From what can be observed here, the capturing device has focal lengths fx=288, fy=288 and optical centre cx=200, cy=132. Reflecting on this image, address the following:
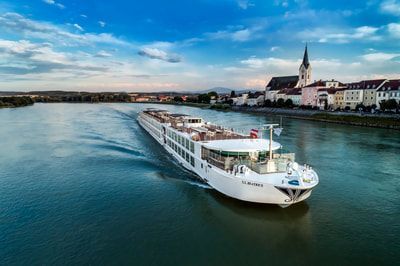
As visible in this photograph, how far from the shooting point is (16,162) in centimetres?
2461

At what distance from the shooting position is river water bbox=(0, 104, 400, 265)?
1148 centimetres

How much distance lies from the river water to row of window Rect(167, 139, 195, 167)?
3.65 feet

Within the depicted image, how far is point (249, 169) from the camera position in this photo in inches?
635

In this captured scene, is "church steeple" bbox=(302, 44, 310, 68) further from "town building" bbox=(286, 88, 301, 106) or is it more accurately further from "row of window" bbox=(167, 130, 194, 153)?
"row of window" bbox=(167, 130, 194, 153)

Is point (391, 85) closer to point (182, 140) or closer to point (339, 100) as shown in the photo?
point (339, 100)

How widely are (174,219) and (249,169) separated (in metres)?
4.96

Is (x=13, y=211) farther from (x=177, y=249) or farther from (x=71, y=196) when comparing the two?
(x=177, y=249)

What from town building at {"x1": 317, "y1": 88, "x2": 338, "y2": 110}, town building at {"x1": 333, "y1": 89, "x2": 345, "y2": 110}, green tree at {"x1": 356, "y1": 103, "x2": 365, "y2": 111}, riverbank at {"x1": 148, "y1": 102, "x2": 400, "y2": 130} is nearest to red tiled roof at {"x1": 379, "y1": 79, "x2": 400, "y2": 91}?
green tree at {"x1": 356, "y1": 103, "x2": 365, "y2": 111}

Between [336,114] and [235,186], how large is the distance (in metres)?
58.5

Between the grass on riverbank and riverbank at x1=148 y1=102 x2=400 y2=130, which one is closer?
the grass on riverbank

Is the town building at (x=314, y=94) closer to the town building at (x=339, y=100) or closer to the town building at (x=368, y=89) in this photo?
the town building at (x=339, y=100)

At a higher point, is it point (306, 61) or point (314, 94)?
point (306, 61)

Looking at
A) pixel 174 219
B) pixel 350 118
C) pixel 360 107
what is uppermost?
pixel 360 107

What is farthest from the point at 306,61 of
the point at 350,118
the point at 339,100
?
the point at 350,118
